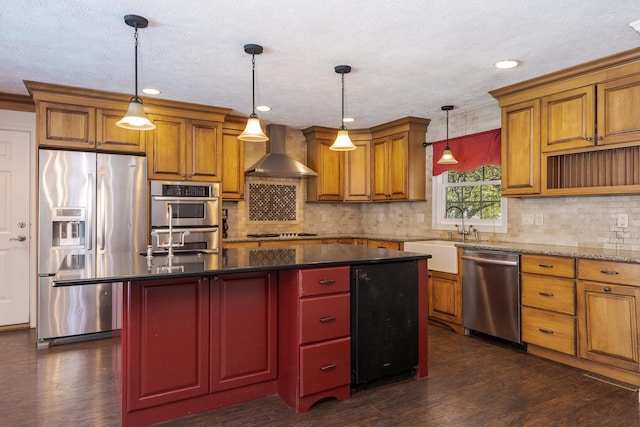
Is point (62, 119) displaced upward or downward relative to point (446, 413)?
upward

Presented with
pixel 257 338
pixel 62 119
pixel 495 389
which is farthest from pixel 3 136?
pixel 495 389

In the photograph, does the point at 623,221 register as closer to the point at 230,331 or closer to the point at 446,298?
the point at 446,298

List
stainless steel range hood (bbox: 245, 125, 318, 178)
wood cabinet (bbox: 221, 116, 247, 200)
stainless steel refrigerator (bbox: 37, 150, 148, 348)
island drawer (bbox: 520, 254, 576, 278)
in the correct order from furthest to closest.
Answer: stainless steel range hood (bbox: 245, 125, 318, 178)
wood cabinet (bbox: 221, 116, 247, 200)
stainless steel refrigerator (bbox: 37, 150, 148, 348)
island drawer (bbox: 520, 254, 576, 278)

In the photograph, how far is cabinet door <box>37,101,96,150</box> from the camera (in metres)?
3.92

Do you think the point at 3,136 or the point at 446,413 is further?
the point at 3,136

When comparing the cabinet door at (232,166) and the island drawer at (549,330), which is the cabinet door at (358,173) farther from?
the island drawer at (549,330)

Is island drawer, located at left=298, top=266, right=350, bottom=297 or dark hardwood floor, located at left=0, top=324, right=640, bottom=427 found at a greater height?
island drawer, located at left=298, top=266, right=350, bottom=297

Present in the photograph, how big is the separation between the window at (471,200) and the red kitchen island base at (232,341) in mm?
2590

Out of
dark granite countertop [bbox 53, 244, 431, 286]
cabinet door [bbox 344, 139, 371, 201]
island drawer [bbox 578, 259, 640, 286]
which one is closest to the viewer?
dark granite countertop [bbox 53, 244, 431, 286]

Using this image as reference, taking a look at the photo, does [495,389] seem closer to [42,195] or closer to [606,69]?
[606,69]

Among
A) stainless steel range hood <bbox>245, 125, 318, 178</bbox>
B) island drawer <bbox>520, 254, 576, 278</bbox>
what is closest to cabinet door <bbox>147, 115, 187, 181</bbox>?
stainless steel range hood <bbox>245, 125, 318, 178</bbox>

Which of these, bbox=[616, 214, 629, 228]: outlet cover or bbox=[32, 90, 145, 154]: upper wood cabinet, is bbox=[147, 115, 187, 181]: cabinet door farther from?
bbox=[616, 214, 629, 228]: outlet cover

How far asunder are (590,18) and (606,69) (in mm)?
922

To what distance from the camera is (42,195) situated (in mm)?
3898
